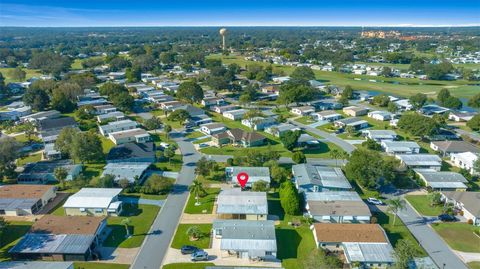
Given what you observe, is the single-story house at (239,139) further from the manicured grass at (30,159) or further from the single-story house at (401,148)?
the manicured grass at (30,159)

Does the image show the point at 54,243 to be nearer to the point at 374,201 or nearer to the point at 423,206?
the point at 374,201

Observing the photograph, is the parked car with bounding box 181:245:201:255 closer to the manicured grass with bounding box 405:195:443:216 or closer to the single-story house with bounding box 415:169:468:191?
the manicured grass with bounding box 405:195:443:216

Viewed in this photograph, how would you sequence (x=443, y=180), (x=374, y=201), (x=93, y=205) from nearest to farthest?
(x=93, y=205)
(x=374, y=201)
(x=443, y=180)

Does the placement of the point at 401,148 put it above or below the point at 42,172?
above

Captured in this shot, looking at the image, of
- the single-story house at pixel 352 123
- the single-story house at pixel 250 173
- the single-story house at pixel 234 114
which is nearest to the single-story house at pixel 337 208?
the single-story house at pixel 250 173

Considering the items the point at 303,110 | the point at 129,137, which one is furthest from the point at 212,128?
the point at 303,110

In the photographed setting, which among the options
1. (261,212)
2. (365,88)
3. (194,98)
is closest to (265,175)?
(261,212)

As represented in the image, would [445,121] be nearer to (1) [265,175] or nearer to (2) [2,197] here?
(1) [265,175]
